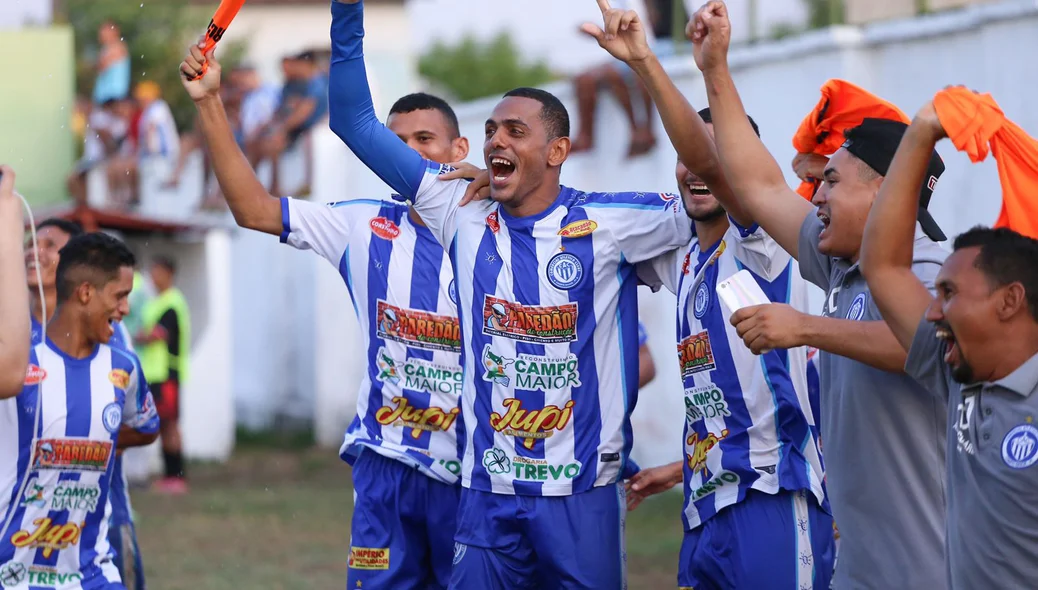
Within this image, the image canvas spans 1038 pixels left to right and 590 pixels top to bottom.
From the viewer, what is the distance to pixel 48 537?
5.80 metres

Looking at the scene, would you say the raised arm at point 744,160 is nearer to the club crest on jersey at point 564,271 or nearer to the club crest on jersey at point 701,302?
the club crest on jersey at point 701,302

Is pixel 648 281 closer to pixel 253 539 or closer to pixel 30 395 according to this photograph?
pixel 30 395

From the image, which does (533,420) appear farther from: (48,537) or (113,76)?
(113,76)

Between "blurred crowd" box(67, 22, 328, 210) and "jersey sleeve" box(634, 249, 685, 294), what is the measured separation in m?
14.0

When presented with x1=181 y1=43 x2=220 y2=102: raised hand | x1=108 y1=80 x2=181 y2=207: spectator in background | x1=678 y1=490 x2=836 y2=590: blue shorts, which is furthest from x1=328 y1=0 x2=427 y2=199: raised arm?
x1=108 y1=80 x2=181 y2=207: spectator in background

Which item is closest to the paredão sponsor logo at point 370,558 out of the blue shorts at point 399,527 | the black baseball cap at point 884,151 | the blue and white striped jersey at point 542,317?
the blue shorts at point 399,527

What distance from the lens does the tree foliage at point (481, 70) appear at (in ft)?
164

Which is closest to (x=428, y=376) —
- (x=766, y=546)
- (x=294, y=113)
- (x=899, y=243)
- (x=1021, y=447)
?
(x=766, y=546)

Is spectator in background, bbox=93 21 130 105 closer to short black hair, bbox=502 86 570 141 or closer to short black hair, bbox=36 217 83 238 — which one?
short black hair, bbox=36 217 83 238

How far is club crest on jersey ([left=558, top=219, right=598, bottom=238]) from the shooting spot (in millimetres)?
5414

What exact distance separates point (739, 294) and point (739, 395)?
115cm

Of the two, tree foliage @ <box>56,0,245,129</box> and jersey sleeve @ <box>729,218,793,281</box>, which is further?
A: tree foliage @ <box>56,0,245,129</box>

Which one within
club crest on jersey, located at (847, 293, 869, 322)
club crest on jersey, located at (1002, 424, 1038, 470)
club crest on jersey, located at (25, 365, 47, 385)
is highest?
club crest on jersey, located at (847, 293, 869, 322)

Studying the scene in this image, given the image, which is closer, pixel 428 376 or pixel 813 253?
pixel 813 253
